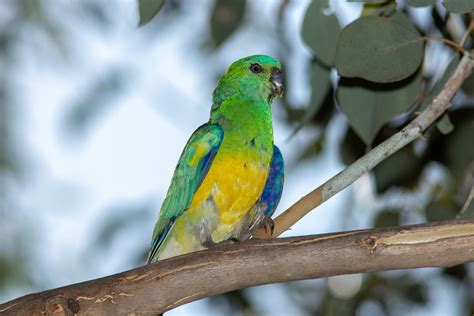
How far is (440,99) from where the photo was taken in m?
2.65

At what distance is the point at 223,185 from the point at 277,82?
2.31 ft

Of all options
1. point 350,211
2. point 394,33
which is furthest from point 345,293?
point 394,33

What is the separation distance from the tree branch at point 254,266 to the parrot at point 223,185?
775 millimetres

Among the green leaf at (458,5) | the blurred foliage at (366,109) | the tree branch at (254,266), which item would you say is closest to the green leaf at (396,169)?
the blurred foliage at (366,109)

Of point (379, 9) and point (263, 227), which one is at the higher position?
point (379, 9)

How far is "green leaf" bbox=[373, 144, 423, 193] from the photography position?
380 centimetres

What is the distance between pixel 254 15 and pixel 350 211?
164 centimetres

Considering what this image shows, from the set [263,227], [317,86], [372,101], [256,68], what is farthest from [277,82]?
[263,227]

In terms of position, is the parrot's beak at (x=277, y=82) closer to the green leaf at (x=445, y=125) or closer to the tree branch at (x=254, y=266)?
the green leaf at (x=445, y=125)

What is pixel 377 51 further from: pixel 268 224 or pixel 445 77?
pixel 268 224

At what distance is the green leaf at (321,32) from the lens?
10.2 ft

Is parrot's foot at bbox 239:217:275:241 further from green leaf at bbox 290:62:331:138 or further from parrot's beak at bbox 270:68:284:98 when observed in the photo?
parrot's beak at bbox 270:68:284:98

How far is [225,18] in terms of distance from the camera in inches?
148

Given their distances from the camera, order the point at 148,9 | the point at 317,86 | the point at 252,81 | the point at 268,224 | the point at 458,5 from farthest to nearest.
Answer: the point at 252,81
the point at 317,86
the point at 268,224
the point at 148,9
the point at 458,5
